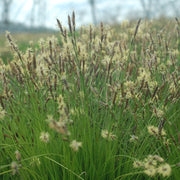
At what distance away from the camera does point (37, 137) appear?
1.73 meters

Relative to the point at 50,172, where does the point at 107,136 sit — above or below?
above

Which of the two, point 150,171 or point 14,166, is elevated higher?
point 14,166

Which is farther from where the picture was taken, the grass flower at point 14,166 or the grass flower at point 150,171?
→ the grass flower at point 150,171

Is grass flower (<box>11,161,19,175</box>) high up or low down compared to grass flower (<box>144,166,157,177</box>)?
up

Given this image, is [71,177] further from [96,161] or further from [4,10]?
[4,10]

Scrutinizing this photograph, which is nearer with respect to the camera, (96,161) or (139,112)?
(96,161)

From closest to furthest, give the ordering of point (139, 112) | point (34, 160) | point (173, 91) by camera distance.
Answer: point (34, 160), point (173, 91), point (139, 112)

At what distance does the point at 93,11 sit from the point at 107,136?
84.4 feet

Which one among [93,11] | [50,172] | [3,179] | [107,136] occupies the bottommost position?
[3,179]

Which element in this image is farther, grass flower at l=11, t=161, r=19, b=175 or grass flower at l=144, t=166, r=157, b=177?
grass flower at l=144, t=166, r=157, b=177

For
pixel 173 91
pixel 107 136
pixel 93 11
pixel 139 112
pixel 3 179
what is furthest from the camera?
pixel 93 11

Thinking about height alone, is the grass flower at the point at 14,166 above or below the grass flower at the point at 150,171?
above

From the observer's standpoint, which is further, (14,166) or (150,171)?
(150,171)

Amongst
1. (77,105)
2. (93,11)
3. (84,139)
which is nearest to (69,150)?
(84,139)
